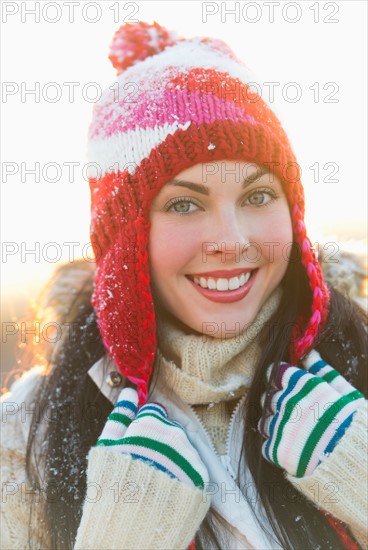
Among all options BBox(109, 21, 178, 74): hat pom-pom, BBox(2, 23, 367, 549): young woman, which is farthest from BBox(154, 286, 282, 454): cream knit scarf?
BBox(109, 21, 178, 74): hat pom-pom

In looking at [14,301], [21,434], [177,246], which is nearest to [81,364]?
[21,434]

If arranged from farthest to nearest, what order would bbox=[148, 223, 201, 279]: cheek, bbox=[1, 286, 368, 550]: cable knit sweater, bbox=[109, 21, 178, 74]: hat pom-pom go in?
bbox=[109, 21, 178, 74]: hat pom-pom → bbox=[148, 223, 201, 279]: cheek → bbox=[1, 286, 368, 550]: cable knit sweater

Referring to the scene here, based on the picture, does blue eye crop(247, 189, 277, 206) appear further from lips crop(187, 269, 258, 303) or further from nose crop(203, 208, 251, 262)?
lips crop(187, 269, 258, 303)

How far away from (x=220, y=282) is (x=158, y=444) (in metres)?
0.46

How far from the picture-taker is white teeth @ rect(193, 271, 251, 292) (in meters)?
1.71

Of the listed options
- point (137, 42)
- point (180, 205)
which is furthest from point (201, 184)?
point (137, 42)

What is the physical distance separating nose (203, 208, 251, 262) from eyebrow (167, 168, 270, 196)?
0.24 ft

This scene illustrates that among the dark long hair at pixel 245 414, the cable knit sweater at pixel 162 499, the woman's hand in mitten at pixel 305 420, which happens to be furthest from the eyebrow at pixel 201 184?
the cable knit sweater at pixel 162 499

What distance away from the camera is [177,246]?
1.67 m

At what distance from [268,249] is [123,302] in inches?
16.8

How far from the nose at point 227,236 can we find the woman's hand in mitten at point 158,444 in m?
0.45

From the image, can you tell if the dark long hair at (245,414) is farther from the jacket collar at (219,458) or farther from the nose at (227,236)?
the nose at (227,236)

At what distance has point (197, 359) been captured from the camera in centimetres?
173

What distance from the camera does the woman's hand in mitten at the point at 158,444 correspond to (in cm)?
151
